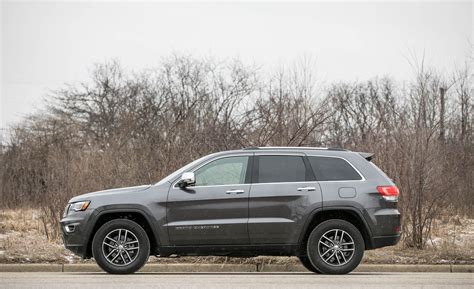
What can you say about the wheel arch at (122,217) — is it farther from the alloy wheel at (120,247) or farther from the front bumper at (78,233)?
the alloy wheel at (120,247)

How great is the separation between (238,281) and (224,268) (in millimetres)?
2871

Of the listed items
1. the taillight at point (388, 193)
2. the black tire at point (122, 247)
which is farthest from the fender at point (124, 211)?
the taillight at point (388, 193)

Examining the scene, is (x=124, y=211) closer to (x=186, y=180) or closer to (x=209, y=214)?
(x=186, y=180)

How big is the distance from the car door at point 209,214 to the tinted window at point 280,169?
0.31 m

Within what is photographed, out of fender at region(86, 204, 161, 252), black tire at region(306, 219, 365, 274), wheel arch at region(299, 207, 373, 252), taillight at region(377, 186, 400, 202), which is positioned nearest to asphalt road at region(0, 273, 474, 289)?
black tire at region(306, 219, 365, 274)

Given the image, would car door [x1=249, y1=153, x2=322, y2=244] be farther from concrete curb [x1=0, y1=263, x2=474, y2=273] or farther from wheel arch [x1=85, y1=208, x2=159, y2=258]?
concrete curb [x1=0, y1=263, x2=474, y2=273]

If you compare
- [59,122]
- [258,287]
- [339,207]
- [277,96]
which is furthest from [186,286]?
[59,122]

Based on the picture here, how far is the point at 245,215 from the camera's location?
12.4m

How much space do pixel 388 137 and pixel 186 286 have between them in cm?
953

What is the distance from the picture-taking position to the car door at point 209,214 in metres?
12.3

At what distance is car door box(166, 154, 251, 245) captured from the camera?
40.5 ft

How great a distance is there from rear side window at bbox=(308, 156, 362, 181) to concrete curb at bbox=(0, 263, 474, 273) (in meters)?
2.17

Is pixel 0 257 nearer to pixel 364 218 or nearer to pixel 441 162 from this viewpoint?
pixel 364 218

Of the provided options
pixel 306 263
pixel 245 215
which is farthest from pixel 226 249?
pixel 306 263
